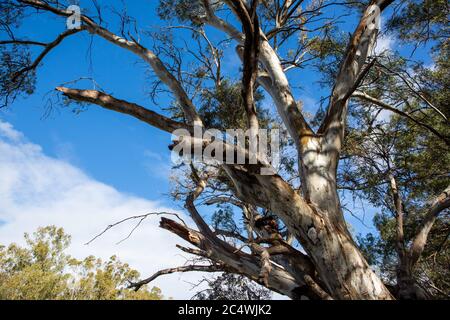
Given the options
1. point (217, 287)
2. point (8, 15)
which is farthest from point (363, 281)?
point (8, 15)

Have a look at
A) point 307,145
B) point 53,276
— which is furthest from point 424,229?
point 53,276

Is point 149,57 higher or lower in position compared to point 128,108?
higher

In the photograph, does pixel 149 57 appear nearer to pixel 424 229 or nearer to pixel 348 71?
pixel 348 71

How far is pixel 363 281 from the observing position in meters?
1.96

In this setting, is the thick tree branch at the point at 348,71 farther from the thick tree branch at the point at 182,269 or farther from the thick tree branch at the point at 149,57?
the thick tree branch at the point at 182,269

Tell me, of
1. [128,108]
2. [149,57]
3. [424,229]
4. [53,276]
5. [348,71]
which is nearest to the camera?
[128,108]

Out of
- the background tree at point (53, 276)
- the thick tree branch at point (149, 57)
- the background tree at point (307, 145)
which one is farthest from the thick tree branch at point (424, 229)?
the background tree at point (53, 276)

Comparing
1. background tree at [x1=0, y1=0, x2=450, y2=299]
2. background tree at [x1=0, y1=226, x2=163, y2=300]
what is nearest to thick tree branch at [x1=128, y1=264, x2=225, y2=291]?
background tree at [x1=0, y1=0, x2=450, y2=299]

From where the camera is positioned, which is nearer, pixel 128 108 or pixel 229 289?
pixel 128 108

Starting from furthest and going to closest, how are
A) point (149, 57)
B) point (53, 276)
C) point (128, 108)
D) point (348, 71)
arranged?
1. point (53, 276)
2. point (149, 57)
3. point (348, 71)
4. point (128, 108)

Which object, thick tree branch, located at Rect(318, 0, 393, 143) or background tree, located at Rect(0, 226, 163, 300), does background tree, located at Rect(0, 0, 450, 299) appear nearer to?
thick tree branch, located at Rect(318, 0, 393, 143)

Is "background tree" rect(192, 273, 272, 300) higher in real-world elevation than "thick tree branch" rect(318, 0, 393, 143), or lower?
lower
